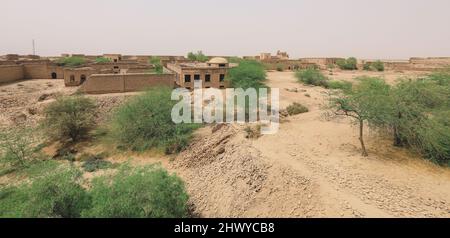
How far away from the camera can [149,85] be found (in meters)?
23.5

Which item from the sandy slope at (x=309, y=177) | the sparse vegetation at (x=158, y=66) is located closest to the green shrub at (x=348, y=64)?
the sparse vegetation at (x=158, y=66)

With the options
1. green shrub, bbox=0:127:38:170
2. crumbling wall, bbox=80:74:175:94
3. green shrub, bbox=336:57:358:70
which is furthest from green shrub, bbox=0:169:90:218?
green shrub, bbox=336:57:358:70

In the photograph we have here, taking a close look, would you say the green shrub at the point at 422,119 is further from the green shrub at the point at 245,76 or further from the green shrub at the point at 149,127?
the green shrub at the point at 245,76

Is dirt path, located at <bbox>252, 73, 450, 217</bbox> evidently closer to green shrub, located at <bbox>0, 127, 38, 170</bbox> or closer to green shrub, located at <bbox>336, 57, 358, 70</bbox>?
green shrub, located at <bbox>0, 127, 38, 170</bbox>

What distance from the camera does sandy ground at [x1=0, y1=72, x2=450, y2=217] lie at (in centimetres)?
826

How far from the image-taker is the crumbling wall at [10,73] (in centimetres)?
2621

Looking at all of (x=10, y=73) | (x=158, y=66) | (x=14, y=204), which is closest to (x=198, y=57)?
(x=158, y=66)

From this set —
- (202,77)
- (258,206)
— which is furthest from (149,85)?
(258,206)

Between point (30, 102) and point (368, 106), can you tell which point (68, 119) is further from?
point (368, 106)

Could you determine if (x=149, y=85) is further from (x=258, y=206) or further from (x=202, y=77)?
(x=258, y=206)

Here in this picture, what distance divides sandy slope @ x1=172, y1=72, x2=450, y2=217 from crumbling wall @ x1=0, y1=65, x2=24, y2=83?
21995 millimetres

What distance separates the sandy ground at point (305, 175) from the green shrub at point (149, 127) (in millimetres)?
774

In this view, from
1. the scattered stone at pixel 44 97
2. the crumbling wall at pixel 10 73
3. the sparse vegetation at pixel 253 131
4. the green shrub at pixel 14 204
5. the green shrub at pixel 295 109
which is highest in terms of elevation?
the crumbling wall at pixel 10 73
